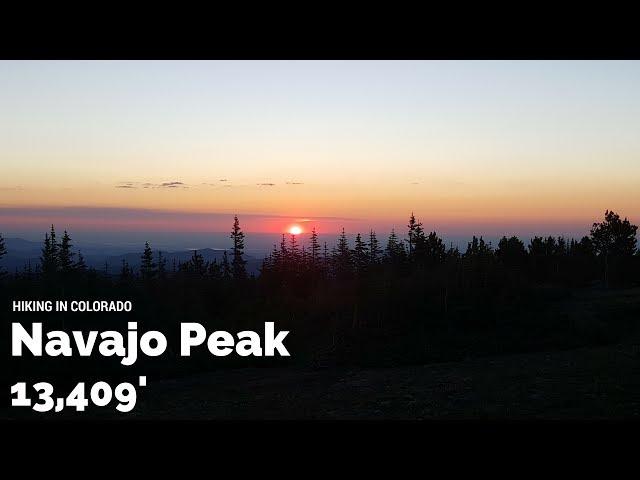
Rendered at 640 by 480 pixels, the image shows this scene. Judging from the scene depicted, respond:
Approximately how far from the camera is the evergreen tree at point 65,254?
3188cm

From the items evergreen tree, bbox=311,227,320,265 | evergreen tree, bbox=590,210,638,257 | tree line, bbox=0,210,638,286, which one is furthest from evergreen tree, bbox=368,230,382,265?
evergreen tree, bbox=590,210,638,257

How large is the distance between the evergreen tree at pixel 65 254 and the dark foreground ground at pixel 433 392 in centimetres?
1602

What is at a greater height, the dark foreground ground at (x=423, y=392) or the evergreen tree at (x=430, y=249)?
the evergreen tree at (x=430, y=249)

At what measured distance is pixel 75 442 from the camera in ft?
5.93

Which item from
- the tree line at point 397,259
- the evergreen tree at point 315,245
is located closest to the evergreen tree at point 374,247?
the tree line at point 397,259

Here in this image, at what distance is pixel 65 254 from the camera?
105 feet

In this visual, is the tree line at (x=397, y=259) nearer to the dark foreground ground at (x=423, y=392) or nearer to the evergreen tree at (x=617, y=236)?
the evergreen tree at (x=617, y=236)

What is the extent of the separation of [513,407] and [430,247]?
37.0 meters

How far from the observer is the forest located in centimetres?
2303

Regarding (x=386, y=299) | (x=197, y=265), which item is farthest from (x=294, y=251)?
(x=386, y=299)

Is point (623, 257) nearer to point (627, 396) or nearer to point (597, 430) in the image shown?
point (627, 396)

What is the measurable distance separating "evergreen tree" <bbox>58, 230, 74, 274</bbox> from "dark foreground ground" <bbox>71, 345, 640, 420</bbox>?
52.5ft

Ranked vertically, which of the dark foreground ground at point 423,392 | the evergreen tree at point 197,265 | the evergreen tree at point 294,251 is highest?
the evergreen tree at point 294,251
